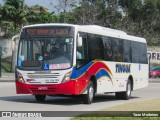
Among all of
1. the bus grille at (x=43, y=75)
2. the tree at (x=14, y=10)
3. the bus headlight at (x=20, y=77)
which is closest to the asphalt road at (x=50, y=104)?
the bus headlight at (x=20, y=77)

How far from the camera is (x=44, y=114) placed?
50.4ft

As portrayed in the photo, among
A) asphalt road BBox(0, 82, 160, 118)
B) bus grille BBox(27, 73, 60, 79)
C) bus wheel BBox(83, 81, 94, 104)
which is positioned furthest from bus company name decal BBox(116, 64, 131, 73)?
bus grille BBox(27, 73, 60, 79)

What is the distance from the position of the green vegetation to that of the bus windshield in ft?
122

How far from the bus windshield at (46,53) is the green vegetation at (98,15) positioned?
1460 inches

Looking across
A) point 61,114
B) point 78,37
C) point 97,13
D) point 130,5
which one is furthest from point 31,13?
point 61,114

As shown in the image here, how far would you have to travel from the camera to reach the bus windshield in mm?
18938

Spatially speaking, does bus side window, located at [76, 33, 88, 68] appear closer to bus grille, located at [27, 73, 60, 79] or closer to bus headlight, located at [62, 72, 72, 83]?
bus headlight, located at [62, 72, 72, 83]

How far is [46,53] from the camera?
19203 mm

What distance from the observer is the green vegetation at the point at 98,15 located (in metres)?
57.8

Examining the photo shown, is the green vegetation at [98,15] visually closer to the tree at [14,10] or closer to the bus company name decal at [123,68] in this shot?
the tree at [14,10]

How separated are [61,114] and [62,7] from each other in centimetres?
4547

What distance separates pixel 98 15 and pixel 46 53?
152ft

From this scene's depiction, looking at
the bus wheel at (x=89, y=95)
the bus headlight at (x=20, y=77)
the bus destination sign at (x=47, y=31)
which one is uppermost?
the bus destination sign at (x=47, y=31)

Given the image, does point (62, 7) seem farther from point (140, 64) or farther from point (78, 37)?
point (78, 37)
